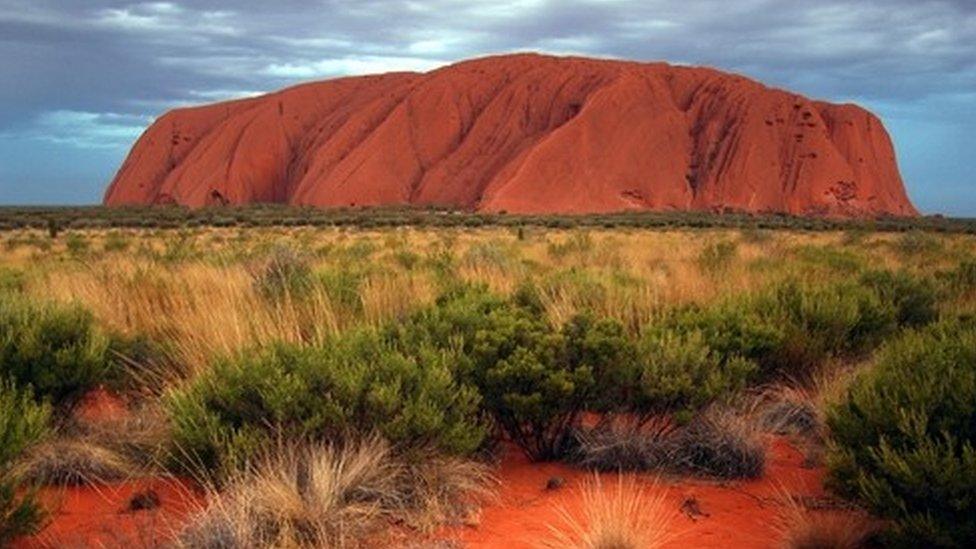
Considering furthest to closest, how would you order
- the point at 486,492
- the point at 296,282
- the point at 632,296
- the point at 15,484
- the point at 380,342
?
the point at 296,282 < the point at 632,296 < the point at 380,342 < the point at 486,492 < the point at 15,484

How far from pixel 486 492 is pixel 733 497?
53.8 inches

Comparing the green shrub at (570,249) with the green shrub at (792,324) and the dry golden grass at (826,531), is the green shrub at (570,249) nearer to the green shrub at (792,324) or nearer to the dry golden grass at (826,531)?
the green shrub at (792,324)

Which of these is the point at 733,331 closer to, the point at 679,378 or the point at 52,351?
the point at 679,378

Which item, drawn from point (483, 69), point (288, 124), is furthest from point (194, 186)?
point (483, 69)

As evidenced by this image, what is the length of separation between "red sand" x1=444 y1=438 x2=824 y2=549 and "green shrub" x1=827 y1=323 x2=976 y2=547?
516 mm

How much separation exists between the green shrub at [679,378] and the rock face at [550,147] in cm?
7555

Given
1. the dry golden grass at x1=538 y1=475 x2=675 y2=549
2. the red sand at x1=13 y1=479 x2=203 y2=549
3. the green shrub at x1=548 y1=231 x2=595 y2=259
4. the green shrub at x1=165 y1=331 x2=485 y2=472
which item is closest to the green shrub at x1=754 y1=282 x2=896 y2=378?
the dry golden grass at x1=538 y1=475 x2=675 y2=549

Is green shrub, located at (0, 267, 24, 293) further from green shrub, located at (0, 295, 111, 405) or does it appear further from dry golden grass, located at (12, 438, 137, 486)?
dry golden grass, located at (12, 438, 137, 486)

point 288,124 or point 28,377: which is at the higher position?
point 288,124

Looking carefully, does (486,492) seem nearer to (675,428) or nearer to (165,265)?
(675,428)

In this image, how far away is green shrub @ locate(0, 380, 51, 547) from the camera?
3.94m

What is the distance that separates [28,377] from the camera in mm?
5863

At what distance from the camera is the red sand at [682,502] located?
174 inches

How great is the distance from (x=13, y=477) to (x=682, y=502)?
3256mm
